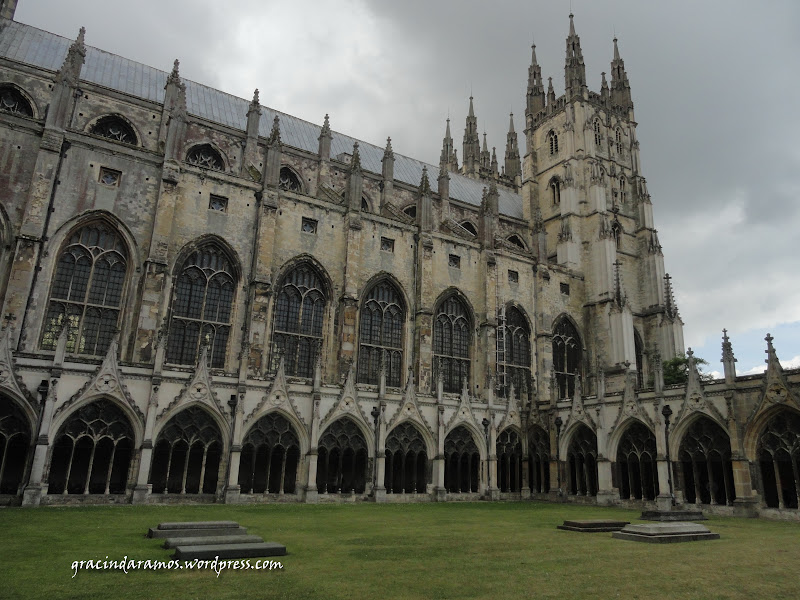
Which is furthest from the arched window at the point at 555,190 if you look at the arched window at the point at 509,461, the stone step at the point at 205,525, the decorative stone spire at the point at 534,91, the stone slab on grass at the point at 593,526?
the stone step at the point at 205,525

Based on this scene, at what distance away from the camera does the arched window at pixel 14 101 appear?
30078mm

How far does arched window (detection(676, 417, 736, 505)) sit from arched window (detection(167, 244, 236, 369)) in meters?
21.4

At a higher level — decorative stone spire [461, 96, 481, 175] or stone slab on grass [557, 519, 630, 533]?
decorative stone spire [461, 96, 481, 175]

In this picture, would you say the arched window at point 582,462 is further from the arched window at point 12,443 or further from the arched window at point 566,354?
the arched window at point 12,443

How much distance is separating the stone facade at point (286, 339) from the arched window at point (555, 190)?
21.2ft

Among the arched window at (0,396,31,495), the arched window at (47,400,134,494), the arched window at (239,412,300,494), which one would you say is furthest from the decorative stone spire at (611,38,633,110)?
the arched window at (0,396,31,495)

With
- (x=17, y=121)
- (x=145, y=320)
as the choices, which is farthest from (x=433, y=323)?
(x=17, y=121)

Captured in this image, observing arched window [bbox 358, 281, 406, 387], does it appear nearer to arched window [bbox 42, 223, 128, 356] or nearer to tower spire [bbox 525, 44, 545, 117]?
arched window [bbox 42, 223, 128, 356]

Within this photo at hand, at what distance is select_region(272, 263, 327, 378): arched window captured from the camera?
99.5 ft

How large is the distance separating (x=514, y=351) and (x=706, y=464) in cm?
1577

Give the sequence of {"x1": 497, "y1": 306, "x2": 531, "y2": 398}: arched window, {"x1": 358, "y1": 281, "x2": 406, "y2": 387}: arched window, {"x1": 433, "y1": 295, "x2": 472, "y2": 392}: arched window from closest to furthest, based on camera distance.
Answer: {"x1": 358, "y1": 281, "x2": 406, "y2": 387}: arched window, {"x1": 433, "y1": 295, "x2": 472, "y2": 392}: arched window, {"x1": 497, "y1": 306, "x2": 531, "y2": 398}: arched window

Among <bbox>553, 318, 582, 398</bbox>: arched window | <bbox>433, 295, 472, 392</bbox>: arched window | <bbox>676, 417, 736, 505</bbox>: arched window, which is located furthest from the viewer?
<bbox>553, 318, 582, 398</bbox>: arched window

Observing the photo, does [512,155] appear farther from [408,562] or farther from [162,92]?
[408,562]

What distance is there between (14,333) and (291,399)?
1134cm
